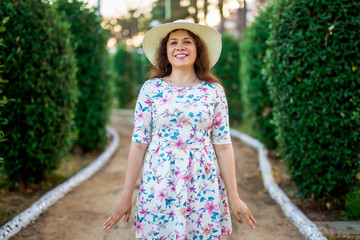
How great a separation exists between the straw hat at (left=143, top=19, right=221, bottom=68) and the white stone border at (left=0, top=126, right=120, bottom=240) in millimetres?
2462

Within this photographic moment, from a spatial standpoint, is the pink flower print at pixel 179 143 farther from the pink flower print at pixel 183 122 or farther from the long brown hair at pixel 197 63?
the long brown hair at pixel 197 63

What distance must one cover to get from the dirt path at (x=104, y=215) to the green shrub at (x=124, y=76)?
13326 mm

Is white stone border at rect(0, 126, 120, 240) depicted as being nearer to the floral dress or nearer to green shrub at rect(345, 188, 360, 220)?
the floral dress

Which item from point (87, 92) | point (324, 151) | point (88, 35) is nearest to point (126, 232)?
point (324, 151)

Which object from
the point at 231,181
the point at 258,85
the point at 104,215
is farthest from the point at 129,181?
the point at 258,85

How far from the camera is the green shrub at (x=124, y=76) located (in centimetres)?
1967

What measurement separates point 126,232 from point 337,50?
10.7 ft

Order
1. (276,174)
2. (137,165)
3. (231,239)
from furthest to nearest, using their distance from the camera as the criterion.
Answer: (276,174) < (231,239) < (137,165)

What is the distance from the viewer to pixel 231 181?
2535mm

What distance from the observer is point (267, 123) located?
22.9ft

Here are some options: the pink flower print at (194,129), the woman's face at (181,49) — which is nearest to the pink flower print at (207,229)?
the pink flower print at (194,129)

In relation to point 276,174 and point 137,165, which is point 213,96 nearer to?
point 137,165

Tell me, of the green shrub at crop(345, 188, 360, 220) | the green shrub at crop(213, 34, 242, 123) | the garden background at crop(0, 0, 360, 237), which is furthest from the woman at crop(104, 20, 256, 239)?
the green shrub at crop(213, 34, 242, 123)

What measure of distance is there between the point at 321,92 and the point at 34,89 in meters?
3.76
